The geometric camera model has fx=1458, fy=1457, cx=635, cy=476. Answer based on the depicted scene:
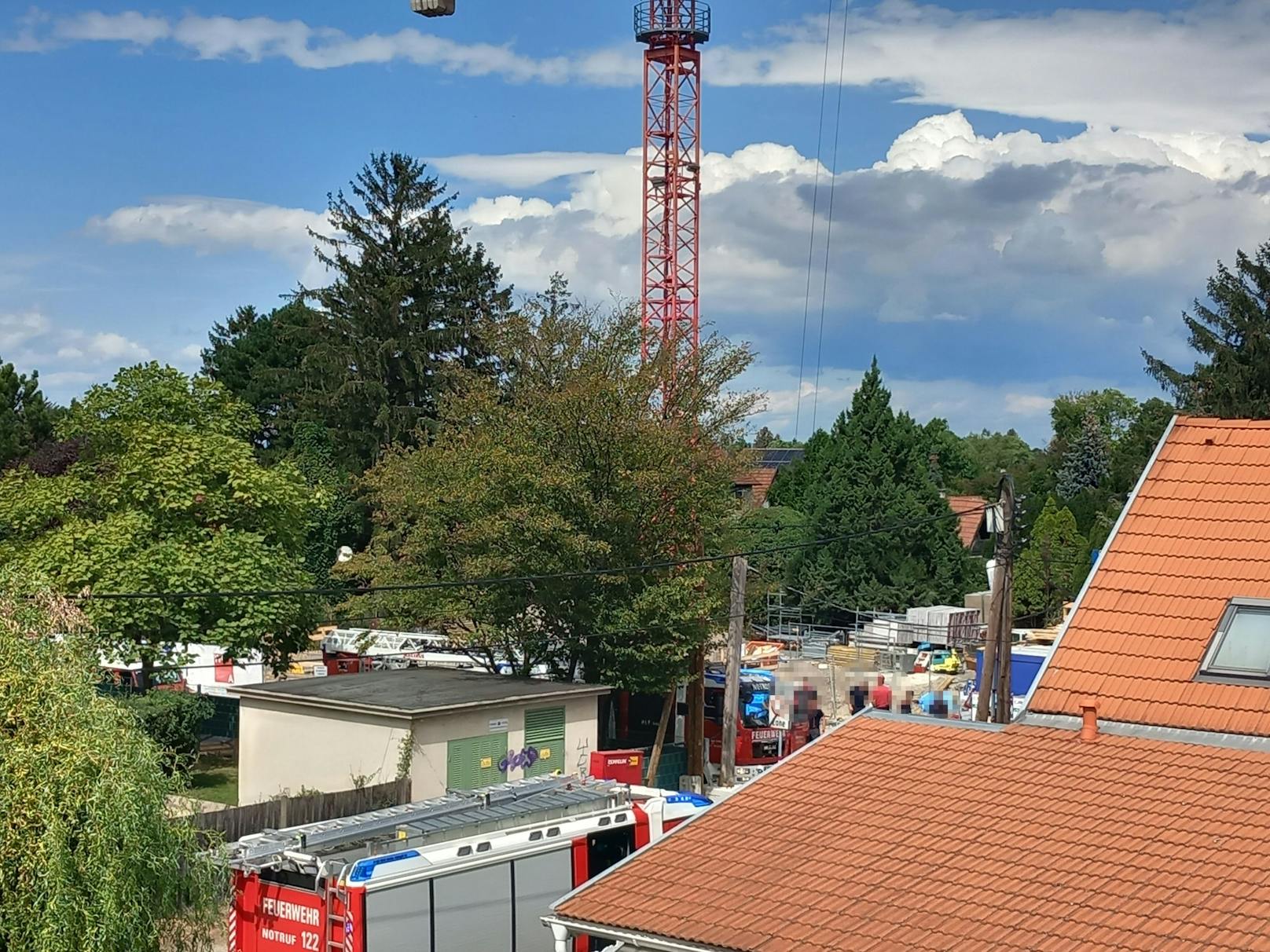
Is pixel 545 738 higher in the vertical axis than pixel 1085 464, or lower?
lower

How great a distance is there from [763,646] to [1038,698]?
41459 mm

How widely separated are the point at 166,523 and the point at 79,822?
21.0 meters

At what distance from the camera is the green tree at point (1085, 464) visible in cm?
9425

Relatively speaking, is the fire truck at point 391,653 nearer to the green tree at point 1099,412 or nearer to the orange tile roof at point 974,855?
the orange tile roof at point 974,855

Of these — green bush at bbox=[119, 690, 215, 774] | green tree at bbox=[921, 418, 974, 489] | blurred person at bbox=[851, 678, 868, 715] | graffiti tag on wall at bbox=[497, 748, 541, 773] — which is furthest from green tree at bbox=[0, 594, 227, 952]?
green tree at bbox=[921, 418, 974, 489]

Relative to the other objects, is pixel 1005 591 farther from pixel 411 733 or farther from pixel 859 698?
pixel 859 698

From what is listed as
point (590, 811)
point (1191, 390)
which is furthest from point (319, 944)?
point (1191, 390)

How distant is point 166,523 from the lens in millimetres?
31984

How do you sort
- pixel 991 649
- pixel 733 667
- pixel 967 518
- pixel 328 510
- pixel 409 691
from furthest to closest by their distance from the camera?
pixel 967 518, pixel 328 510, pixel 733 667, pixel 409 691, pixel 991 649

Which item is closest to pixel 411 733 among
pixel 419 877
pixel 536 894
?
pixel 536 894

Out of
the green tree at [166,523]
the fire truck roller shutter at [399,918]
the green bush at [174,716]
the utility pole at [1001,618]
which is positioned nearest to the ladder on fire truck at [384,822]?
the fire truck roller shutter at [399,918]

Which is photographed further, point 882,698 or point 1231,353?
point 1231,353

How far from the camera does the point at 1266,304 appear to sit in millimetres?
62375

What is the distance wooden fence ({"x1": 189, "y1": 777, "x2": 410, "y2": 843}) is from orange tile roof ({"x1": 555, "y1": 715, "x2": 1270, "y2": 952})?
8.01 m
